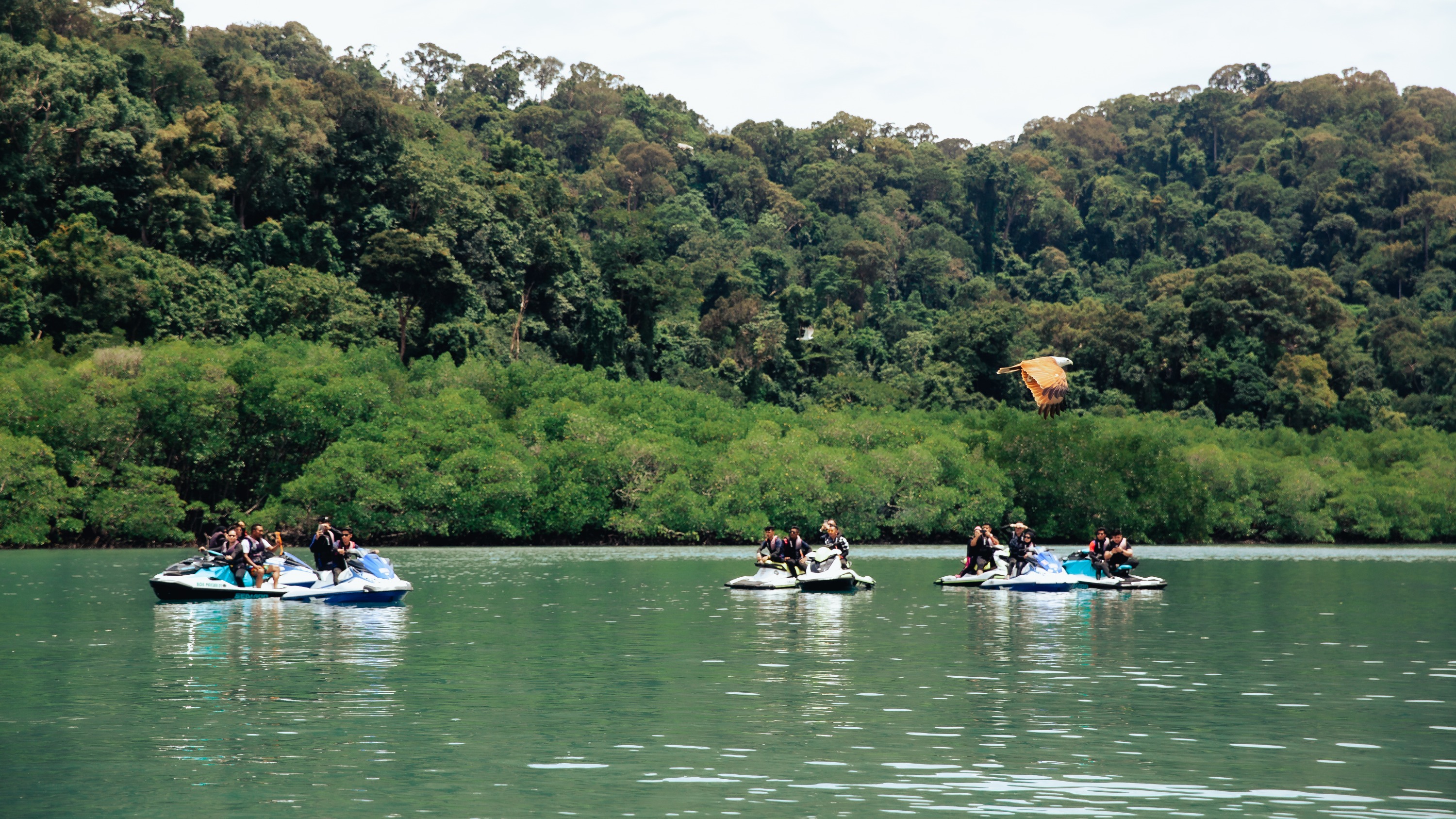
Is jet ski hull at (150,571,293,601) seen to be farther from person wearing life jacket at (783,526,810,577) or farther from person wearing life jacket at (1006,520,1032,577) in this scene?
person wearing life jacket at (1006,520,1032,577)

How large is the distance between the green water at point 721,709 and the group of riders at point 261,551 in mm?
1024

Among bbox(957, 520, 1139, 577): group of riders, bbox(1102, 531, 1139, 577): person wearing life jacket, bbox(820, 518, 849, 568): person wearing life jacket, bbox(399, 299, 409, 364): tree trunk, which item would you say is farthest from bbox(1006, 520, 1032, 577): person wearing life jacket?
bbox(399, 299, 409, 364): tree trunk

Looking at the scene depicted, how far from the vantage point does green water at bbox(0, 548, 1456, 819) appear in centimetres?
1420

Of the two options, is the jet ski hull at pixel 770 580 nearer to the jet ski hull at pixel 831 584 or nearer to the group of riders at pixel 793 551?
the group of riders at pixel 793 551

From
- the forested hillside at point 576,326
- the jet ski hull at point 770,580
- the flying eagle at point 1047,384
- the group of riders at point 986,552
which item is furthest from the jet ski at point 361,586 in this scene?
the forested hillside at point 576,326

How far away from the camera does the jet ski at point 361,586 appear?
36.3m

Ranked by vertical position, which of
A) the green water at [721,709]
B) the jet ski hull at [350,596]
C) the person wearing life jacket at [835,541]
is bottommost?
the green water at [721,709]

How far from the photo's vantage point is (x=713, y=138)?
153 metres

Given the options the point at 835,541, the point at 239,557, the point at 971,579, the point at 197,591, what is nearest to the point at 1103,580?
the point at 971,579

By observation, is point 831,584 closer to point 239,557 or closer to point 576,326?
point 239,557

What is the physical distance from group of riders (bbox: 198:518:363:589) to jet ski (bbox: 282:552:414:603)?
0.77 ft

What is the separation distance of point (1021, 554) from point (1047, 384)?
13.3 meters

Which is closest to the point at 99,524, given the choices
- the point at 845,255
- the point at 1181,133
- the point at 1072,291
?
the point at 845,255

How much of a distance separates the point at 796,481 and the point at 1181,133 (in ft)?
405
